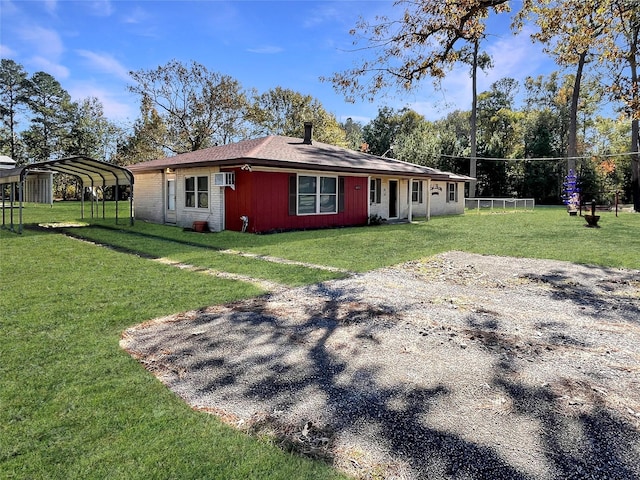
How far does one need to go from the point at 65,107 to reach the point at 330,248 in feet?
143

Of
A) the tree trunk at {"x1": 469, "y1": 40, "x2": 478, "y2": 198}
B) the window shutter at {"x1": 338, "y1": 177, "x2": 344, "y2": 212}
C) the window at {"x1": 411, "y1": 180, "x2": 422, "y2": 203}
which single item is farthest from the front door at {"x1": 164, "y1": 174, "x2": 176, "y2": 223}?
the tree trunk at {"x1": 469, "y1": 40, "x2": 478, "y2": 198}

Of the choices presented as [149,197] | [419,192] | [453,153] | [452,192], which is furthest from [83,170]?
[453,153]

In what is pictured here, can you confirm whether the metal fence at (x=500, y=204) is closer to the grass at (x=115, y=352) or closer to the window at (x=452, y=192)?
the window at (x=452, y=192)

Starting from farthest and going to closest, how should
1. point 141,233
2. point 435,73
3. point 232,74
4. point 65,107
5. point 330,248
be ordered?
1. point 65,107
2. point 232,74
3. point 141,233
4. point 435,73
5. point 330,248

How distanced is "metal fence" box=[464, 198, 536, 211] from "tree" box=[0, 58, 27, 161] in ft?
139

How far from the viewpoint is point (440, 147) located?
3291cm

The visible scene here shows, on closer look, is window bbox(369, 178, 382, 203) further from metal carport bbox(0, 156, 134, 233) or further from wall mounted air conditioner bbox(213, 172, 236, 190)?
metal carport bbox(0, 156, 134, 233)

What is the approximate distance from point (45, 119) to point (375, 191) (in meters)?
39.9

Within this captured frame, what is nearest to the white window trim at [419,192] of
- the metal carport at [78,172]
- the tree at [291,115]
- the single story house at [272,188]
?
the single story house at [272,188]

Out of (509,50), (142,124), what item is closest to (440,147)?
(509,50)

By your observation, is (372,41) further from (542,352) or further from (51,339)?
(51,339)

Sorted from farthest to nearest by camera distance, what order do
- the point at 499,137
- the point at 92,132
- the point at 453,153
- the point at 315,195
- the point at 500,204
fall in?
the point at 92,132
the point at 499,137
the point at 453,153
the point at 500,204
the point at 315,195

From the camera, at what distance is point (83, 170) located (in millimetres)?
14961

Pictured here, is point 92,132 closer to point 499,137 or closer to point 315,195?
point 315,195
